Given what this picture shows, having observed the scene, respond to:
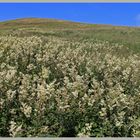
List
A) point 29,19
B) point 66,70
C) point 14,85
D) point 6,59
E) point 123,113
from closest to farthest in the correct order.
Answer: point 123,113
point 14,85
point 66,70
point 6,59
point 29,19

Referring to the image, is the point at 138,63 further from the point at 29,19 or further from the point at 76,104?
the point at 29,19

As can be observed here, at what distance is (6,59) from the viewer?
15.6 m

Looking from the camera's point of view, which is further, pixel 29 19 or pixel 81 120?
pixel 29 19

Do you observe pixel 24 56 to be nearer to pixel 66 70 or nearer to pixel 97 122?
pixel 66 70

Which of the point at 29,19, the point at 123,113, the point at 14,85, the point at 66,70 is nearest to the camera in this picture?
the point at 123,113

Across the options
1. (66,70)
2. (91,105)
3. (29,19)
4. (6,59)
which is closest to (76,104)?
(91,105)

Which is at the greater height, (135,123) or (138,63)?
(138,63)

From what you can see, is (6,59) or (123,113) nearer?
(123,113)

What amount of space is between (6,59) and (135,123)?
21.3 feet

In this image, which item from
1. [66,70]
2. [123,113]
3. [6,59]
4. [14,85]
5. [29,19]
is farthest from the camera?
[29,19]

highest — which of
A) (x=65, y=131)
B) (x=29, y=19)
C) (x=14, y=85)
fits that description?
(x=29, y=19)

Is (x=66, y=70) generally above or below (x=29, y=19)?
below

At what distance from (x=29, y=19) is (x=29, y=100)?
105 metres

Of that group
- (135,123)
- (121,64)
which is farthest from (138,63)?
(135,123)
